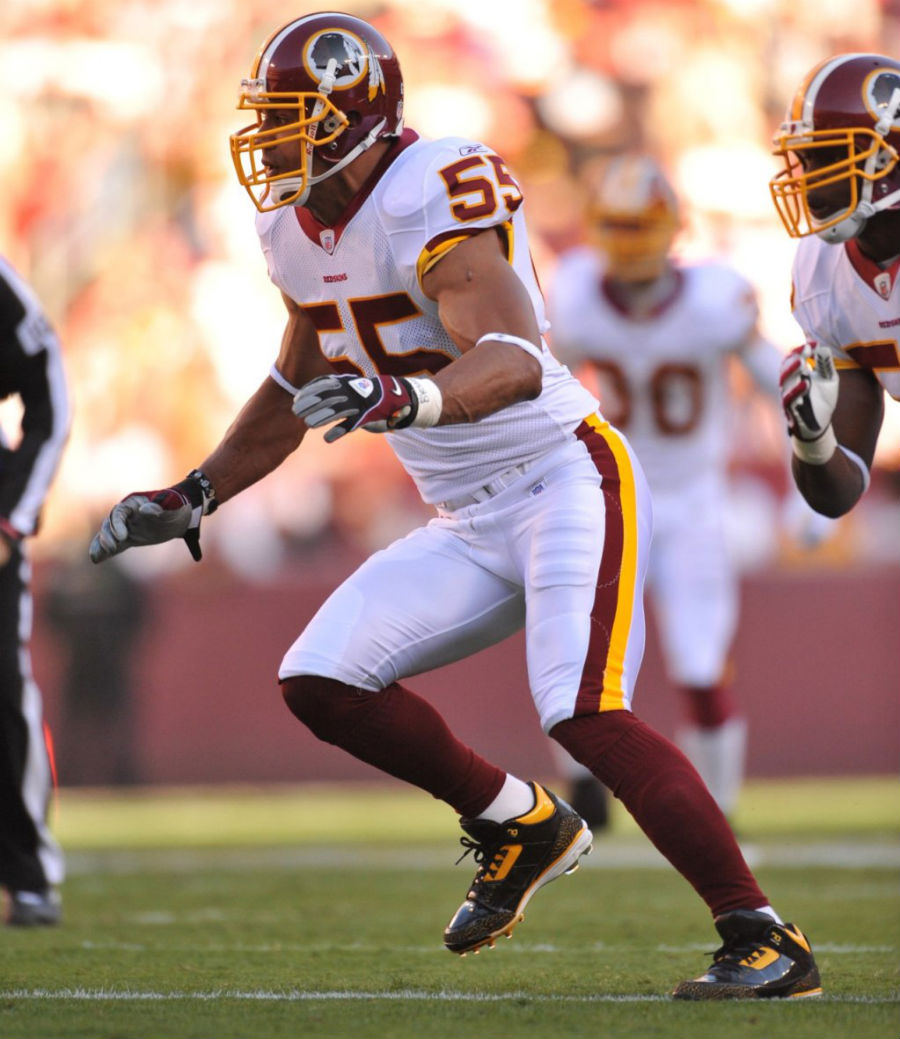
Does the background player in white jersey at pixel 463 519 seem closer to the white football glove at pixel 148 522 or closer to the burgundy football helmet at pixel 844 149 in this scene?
the white football glove at pixel 148 522

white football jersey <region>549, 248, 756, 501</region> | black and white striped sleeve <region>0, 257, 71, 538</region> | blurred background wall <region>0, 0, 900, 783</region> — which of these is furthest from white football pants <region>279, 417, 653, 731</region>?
blurred background wall <region>0, 0, 900, 783</region>

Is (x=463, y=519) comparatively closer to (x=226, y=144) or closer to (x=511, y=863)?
(x=511, y=863)

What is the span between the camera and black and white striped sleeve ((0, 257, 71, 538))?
458 centimetres

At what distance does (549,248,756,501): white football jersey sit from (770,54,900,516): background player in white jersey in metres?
2.60

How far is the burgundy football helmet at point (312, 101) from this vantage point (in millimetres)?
3398

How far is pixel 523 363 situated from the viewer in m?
3.09

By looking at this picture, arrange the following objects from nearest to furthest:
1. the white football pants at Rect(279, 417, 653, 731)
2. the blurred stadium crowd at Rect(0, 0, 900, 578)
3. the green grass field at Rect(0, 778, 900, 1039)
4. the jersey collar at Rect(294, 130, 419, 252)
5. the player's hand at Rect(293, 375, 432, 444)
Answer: the player's hand at Rect(293, 375, 432, 444), the green grass field at Rect(0, 778, 900, 1039), the white football pants at Rect(279, 417, 653, 731), the jersey collar at Rect(294, 130, 419, 252), the blurred stadium crowd at Rect(0, 0, 900, 578)

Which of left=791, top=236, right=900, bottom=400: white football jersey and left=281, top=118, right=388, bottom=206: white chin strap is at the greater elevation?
left=281, top=118, right=388, bottom=206: white chin strap

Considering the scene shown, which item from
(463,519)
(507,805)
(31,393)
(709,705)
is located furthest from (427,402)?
(709,705)

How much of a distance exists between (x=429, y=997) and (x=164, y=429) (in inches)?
374

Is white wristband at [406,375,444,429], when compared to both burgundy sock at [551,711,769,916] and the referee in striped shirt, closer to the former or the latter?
burgundy sock at [551,711,769,916]

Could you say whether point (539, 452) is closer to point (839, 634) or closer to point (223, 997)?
point (223, 997)

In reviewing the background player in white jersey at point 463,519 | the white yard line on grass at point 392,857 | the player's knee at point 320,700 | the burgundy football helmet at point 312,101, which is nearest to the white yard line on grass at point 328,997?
the background player in white jersey at point 463,519

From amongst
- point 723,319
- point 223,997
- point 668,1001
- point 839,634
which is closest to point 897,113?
point 668,1001
